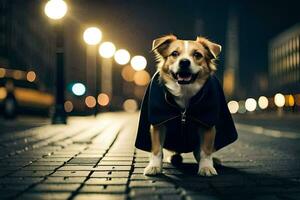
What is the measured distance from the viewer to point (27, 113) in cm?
3155

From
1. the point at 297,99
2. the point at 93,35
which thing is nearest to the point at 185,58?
the point at 93,35

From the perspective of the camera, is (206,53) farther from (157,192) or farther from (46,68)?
(46,68)

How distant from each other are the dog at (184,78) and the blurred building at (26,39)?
62712 mm

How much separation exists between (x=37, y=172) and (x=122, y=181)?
1.13m

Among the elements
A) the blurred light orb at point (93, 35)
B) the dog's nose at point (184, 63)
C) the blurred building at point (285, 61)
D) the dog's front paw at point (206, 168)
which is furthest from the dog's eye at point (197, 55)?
the blurred building at point (285, 61)

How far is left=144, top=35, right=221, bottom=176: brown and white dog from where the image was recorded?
529 centimetres

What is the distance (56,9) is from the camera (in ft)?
61.3

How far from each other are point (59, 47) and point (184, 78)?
14.6 meters

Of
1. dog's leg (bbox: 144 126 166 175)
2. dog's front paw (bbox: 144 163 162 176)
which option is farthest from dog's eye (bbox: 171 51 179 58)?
dog's front paw (bbox: 144 163 162 176)

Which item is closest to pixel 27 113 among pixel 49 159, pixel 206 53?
pixel 49 159

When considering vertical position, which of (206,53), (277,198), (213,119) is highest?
(206,53)

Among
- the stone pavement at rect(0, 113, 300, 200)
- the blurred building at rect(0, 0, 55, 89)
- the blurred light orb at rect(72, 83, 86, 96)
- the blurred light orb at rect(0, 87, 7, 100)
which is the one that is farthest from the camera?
the blurred building at rect(0, 0, 55, 89)

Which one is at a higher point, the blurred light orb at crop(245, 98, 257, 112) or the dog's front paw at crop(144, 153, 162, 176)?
the blurred light orb at crop(245, 98, 257, 112)

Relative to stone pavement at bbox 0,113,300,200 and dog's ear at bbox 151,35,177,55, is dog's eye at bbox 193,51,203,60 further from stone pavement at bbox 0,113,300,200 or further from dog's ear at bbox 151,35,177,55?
stone pavement at bbox 0,113,300,200
